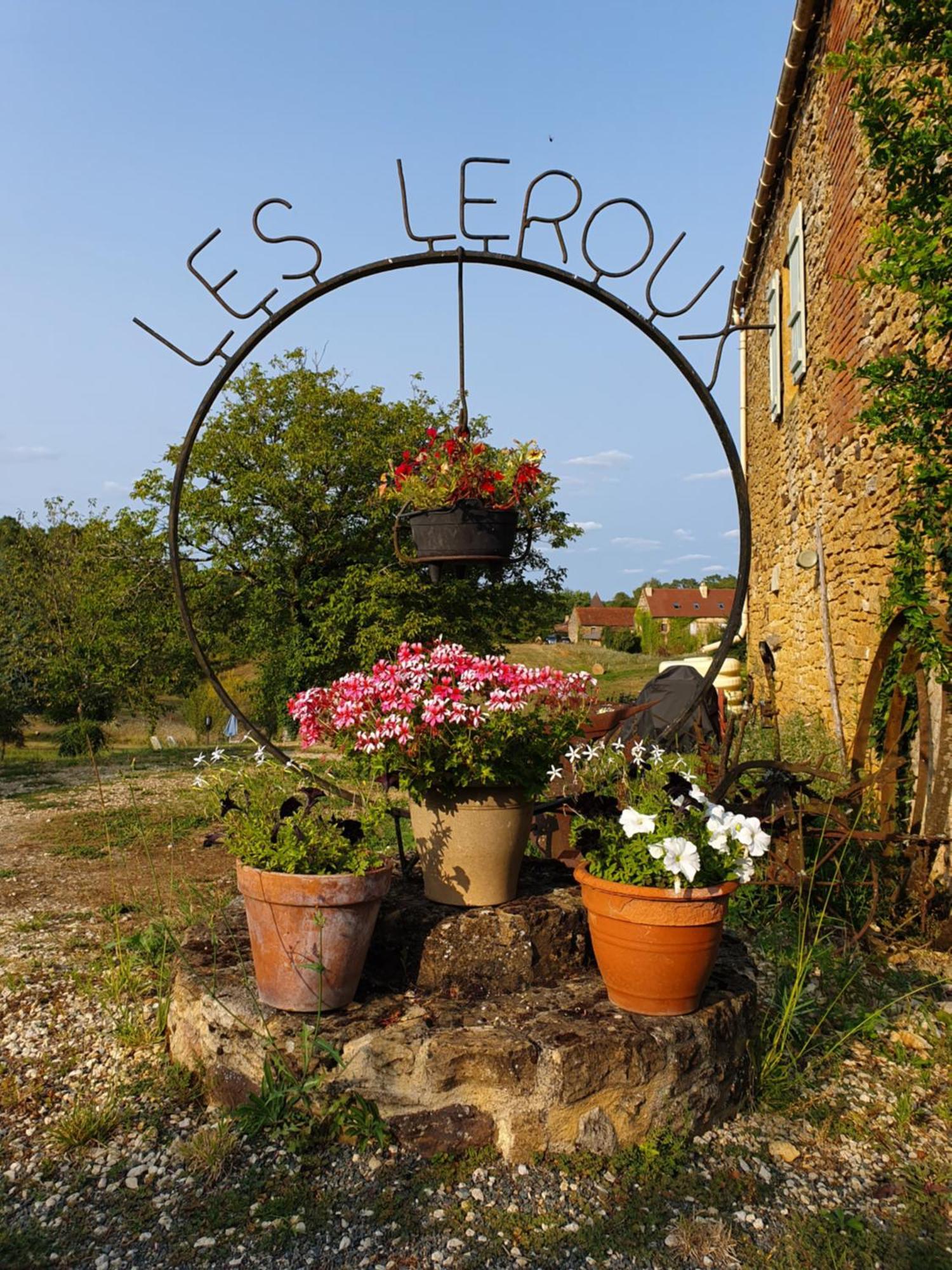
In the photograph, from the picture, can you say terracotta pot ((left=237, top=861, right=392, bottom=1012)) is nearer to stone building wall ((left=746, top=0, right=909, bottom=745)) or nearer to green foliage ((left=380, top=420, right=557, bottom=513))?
green foliage ((left=380, top=420, right=557, bottom=513))

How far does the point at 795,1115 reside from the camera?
9.18 feet

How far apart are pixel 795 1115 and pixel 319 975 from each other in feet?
4.81

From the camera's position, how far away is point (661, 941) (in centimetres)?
264

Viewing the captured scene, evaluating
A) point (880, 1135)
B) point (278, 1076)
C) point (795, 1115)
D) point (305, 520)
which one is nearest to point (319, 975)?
point (278, 1076)

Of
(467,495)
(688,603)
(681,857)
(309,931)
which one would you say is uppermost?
(688,603)

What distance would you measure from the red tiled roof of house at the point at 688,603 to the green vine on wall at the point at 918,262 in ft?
156

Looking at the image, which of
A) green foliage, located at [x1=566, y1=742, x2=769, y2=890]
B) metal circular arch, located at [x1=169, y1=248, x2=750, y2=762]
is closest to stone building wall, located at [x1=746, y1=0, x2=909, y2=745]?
metal circular arch, located at [x1=169, y1=248, x2=750, y2=762]

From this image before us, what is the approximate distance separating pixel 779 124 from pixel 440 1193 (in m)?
8.41

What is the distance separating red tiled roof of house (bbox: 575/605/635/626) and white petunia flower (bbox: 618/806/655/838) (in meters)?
53.5

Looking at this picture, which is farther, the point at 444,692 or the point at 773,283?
the point at 773,283

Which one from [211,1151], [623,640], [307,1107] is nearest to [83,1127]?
[211,1151]

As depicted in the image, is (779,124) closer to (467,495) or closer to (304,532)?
(467,495)

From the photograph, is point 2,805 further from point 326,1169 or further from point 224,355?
point 326,1169

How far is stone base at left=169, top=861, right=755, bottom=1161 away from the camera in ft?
8.16
